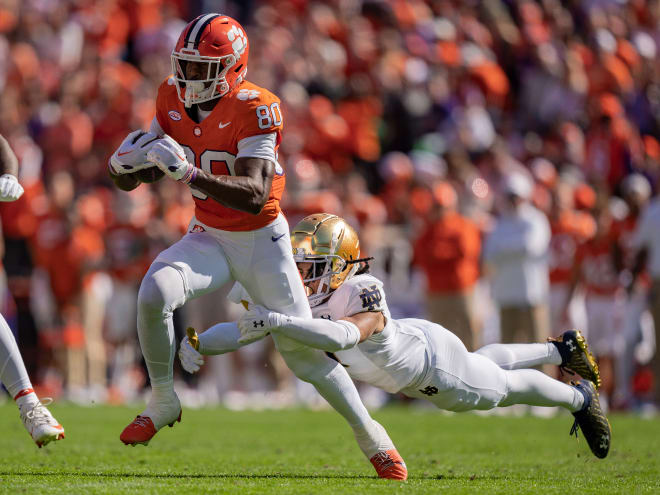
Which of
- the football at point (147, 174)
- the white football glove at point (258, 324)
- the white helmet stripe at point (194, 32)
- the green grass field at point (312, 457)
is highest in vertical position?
the white helmet stripe at point (194, 32)

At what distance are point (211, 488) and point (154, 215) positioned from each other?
22.8ft

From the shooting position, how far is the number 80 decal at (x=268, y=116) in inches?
205

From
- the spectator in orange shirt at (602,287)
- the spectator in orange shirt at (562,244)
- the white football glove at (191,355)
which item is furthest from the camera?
the spectator in orange shirt at (562,244)

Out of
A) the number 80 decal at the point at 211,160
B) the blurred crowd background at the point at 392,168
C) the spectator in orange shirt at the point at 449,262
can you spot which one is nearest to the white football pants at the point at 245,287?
the number 80 decal at the point at 211,160

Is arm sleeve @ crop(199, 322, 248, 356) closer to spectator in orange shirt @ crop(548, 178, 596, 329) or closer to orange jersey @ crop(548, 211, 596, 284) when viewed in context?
spectator in orange shirt @ crop(548, 178, 596, 329)

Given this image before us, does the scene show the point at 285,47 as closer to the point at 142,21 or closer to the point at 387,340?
the point at 142,21

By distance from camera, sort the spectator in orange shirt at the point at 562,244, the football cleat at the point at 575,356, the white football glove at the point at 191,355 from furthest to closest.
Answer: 1. the spectator in orange shirt at the point at 562,244
2. the football cleat at the point at 575,356
3. the white football glove at the point at 191,355

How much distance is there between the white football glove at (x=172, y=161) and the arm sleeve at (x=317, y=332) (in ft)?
2.52

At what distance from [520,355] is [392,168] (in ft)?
22.7

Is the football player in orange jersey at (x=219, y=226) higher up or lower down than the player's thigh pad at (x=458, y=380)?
higher up

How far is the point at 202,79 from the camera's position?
523 centimetres

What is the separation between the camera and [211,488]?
15.4 ft

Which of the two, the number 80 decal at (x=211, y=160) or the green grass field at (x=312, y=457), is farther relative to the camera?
the number 80 decal at (x=211, y=160)

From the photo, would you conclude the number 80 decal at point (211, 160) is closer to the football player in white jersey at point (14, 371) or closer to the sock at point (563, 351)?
the football player in white jersey at point (14, 371)
